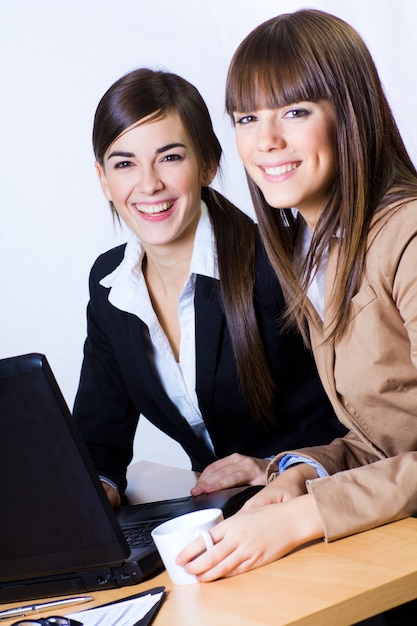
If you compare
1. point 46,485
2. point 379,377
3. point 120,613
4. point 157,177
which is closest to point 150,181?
point 157,177

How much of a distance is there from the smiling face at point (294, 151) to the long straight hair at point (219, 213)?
38cm

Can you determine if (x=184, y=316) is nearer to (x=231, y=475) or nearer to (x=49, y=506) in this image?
(x=231, y=475)

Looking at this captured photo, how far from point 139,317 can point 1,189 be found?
2196mm

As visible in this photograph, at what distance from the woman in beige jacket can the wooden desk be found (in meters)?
0.09

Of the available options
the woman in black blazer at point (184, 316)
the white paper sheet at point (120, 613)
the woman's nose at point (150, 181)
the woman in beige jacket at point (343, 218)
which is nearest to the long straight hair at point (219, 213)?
the woman in black blazer at point (184, 316)

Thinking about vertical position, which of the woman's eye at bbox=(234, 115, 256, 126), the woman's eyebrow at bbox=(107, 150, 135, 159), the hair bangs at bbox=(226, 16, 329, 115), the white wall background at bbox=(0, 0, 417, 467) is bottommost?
the woman's eye at bbox=(234, 115, 256, 126)

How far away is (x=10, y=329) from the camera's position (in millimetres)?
4172

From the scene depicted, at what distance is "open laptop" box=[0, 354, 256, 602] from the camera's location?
1.19 metres

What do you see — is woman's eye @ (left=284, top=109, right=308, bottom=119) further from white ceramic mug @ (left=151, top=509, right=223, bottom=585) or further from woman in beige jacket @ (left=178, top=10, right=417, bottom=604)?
white ceramic mug @ (left=151, top=509, right=223, bottom=585)

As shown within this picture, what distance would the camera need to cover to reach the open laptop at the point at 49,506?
119 cm

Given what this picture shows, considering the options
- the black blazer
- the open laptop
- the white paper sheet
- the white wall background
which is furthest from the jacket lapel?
the white wall background

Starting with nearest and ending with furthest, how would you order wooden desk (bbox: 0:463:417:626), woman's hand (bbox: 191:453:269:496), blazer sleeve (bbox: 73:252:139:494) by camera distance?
wooden desk (bbox: 0:463:417:626) < woman's hand (bbox: 191:453:269:496) < blazer sleeve (bbox: 73:252:139:494)

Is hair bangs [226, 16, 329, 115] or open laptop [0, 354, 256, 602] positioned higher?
hair bangs [226, 16, 329, 115]

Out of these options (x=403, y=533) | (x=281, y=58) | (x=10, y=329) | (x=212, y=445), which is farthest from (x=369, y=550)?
(x=10, y=329)
